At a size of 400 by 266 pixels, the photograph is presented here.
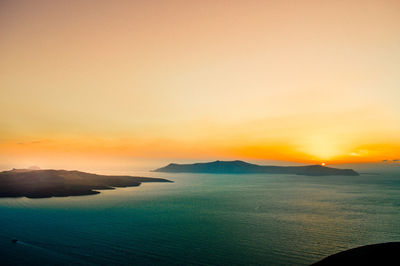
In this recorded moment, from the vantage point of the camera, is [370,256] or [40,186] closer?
[370,256]

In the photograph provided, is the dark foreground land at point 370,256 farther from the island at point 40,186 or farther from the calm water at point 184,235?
the island at point 40,186

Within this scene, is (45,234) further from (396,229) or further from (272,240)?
(396,229)

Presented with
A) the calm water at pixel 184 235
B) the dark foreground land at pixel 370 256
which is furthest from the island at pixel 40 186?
the dark foreground land at pixel 370 256

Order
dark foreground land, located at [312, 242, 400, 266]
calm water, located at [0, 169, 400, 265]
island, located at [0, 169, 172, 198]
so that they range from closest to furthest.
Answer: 1. dark foreground land, located at [312, 242, 400, 266]
2. calm water, located at [0, 169, 400, 265]
3. island, located at [0, 169, 172, 198]

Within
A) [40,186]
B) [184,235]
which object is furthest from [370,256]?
[40,186]

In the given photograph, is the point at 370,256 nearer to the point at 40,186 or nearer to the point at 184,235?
the point at 184,235

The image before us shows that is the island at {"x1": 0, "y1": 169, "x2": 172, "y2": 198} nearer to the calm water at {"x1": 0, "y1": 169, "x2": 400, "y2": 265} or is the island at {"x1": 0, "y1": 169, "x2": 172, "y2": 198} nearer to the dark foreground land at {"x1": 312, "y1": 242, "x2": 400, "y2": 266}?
the calm water at {"x1": 0, "y1": 169, "x2": 400, "y2": 265}

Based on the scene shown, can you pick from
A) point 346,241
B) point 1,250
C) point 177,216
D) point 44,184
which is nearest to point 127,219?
point 177,216

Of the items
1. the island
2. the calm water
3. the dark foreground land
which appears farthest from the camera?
the island

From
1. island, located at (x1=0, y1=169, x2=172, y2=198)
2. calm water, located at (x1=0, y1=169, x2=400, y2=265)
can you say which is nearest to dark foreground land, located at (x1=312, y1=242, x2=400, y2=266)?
calm water, located at (x1=0, y1=169, x2=400, y2=265)

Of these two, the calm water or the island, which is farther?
the island
